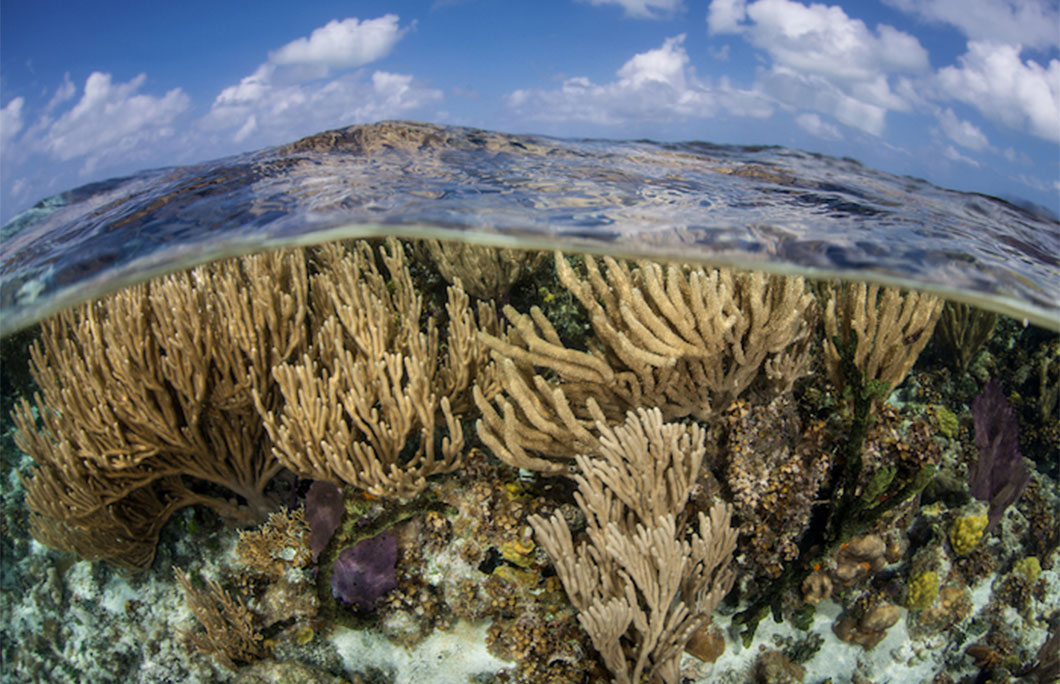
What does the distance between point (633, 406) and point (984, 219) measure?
5024mm

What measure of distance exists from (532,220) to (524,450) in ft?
7.17

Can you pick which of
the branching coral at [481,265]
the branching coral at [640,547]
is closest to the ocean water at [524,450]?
the branching coral at [640,547]

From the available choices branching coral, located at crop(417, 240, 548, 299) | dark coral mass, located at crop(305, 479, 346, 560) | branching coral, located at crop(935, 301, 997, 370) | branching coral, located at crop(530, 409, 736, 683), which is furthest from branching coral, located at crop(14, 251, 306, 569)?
branching coral, located at crop(935, 301, 997, 370)

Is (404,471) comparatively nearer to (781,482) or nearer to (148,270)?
(781,482)

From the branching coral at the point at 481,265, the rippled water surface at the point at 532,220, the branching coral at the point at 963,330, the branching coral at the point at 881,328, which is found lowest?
the branching coral at the point at 963,330

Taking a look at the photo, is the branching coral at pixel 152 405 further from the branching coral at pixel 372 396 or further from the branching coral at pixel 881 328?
the branching coral at pixel 881 328

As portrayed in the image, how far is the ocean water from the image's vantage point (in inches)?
145

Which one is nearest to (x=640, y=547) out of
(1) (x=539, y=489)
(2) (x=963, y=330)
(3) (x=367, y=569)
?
(1) (x=539, y=489)

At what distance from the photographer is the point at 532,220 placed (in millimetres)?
4953

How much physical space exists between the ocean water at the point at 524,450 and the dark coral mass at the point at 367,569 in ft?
0.09

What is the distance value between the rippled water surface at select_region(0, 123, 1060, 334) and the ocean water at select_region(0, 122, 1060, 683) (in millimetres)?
46

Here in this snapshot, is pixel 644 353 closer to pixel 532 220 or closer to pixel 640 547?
pixel 640 547

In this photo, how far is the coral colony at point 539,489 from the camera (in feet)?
11.8

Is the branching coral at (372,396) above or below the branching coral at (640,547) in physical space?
above
